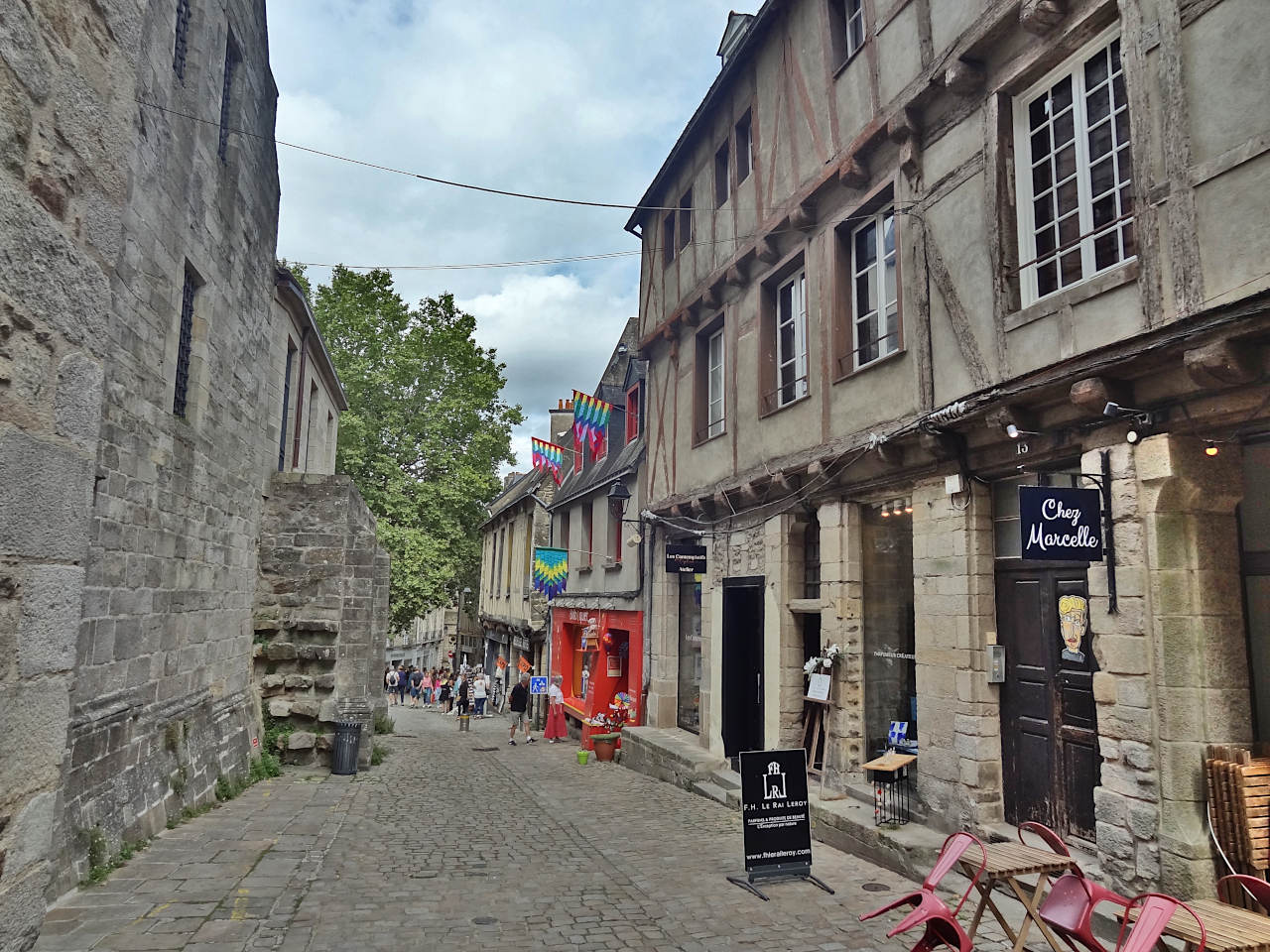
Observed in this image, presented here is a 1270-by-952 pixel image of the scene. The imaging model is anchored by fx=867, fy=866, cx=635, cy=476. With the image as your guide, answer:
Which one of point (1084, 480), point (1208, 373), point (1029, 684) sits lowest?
point (1029, 684)

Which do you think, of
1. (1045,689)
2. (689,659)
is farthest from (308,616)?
(1045,689)

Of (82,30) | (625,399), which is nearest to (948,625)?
(82,30)

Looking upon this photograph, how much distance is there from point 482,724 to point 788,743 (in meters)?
14.0

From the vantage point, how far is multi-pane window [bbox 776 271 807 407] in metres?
9.91

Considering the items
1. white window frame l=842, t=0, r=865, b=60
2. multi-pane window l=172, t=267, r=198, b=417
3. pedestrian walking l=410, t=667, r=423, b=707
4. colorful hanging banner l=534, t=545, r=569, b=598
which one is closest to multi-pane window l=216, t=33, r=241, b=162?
multi-pane window l=172, t=267, r=198, b=417

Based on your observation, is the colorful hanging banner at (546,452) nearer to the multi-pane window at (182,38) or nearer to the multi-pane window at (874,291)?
the multi-pane window at (874,291)

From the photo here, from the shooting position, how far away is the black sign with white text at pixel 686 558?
1189 centimetres

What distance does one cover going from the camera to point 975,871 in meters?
4.58

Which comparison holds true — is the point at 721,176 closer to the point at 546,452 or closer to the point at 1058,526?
the point at 1058,526

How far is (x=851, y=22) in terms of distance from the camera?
9062 millimetres

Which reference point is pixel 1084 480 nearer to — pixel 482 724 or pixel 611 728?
pixel 611 728

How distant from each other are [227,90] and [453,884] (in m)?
8.57

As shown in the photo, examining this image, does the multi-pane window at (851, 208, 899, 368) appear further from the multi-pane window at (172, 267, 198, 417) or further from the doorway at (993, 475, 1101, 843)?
the multi-pane window at (172, 267, 198, 417)

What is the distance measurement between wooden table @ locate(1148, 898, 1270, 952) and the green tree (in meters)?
18.5
